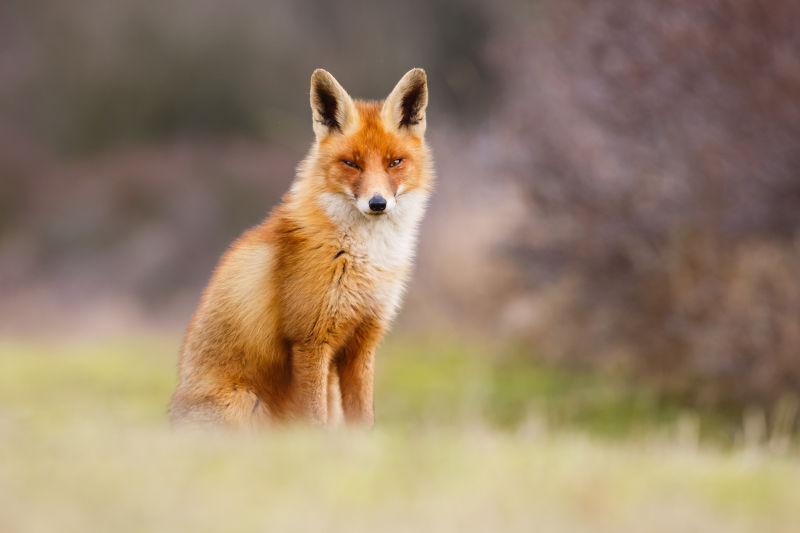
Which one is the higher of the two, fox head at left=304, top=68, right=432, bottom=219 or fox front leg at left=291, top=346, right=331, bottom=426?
fox head at left=304, top=68, right=432, bottom=219

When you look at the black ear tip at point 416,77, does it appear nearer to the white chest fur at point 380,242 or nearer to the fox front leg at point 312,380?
the white chest fur at point 380,242

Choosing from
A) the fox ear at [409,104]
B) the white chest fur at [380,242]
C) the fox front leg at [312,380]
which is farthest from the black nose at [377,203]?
the fox front leg at [312,380]

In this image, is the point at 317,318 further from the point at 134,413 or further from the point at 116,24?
the point at 116,24

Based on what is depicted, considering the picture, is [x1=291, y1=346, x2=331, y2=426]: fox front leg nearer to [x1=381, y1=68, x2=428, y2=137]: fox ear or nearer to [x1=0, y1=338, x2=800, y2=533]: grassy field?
[x1=0, y1=338, x2=800, y2=533]: grassy field

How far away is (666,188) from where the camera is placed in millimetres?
11273

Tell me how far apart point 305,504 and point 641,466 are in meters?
1.49

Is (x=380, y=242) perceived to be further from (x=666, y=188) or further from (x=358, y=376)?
(x=666, y=188)

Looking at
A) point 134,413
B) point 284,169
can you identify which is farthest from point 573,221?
point 284,169

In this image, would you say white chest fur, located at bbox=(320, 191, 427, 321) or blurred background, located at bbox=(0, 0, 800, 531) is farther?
blurred background, located at bbox=(0, 0, 800, 531)

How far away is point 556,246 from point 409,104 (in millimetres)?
6821


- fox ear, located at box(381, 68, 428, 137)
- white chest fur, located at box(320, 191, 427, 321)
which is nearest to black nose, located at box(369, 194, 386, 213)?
white chest fur, located at box(320, 191, 427, 321)

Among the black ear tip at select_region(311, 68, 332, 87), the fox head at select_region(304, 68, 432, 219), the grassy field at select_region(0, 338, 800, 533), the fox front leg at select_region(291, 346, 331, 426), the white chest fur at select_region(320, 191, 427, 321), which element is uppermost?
the black ear tip at select_region(311, 68, 332, 87)

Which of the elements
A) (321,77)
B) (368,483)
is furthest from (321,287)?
(368,483)

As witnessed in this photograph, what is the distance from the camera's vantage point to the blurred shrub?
9758mm
